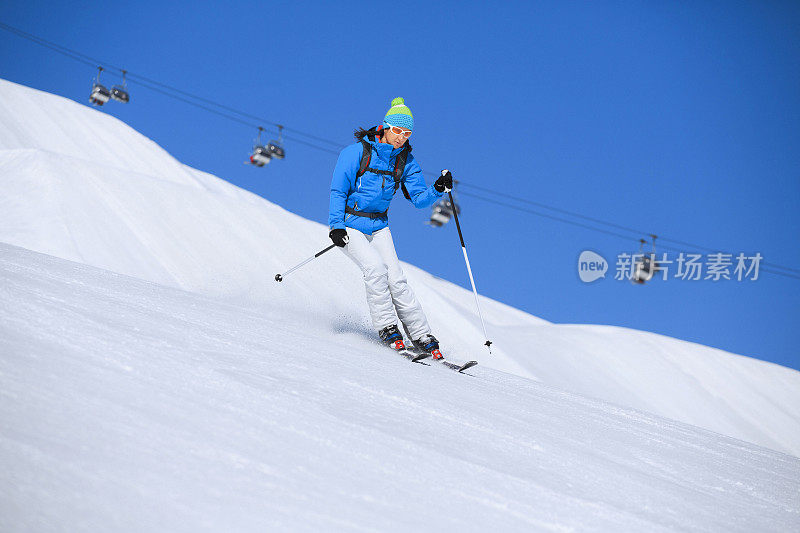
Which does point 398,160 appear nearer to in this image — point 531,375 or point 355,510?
point 355,510

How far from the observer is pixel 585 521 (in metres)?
1.58

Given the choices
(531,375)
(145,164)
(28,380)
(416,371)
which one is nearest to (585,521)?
(28,380)

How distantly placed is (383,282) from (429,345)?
544 millimetres

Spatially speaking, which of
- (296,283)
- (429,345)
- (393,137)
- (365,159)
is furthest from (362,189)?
(296,283)

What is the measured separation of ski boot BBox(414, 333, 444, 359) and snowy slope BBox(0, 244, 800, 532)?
1.39 metres

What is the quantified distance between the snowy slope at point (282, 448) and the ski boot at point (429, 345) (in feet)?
4.55

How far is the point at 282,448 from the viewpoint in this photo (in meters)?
1.60

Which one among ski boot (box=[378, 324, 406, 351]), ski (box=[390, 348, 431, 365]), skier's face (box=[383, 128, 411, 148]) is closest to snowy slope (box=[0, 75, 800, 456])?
ski boot (box=[378, 324, 406, 351])

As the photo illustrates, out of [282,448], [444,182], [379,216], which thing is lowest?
[282,448]

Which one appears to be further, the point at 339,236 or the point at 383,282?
the point at 383,282

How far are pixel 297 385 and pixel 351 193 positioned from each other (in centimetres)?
262

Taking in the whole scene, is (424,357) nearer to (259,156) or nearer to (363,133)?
(363,133)

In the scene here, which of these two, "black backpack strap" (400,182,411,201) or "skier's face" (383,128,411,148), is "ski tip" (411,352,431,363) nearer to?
"black backpack strap" (400,182,411,201)

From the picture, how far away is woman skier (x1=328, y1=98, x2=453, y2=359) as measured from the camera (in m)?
4.61
